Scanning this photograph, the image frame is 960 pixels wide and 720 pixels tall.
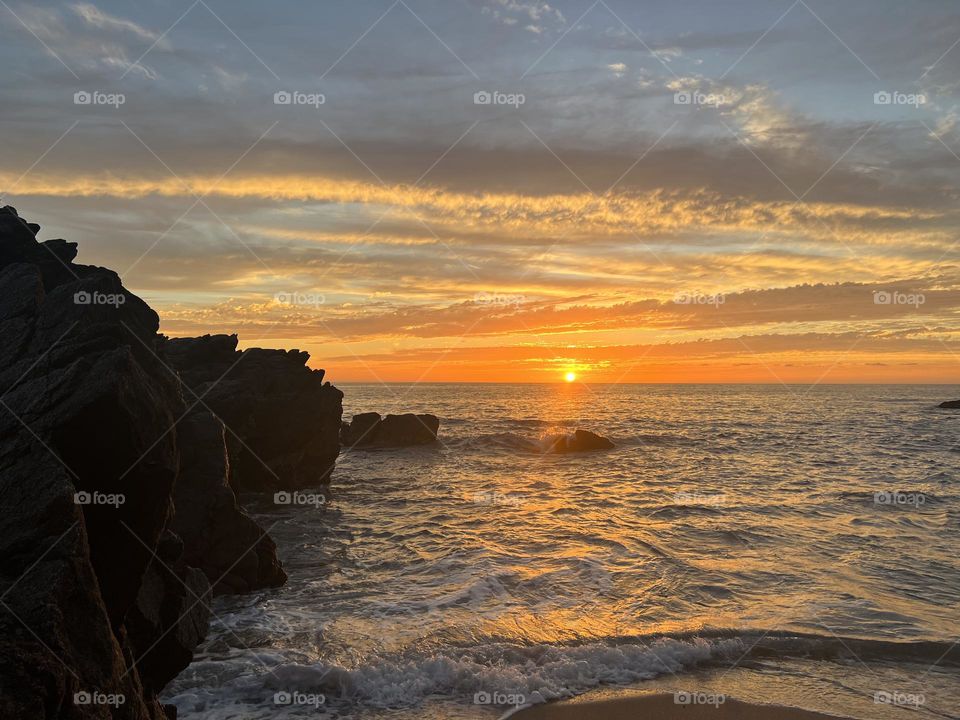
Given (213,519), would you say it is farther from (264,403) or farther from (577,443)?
(577,443)

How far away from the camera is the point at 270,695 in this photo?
10.9 m

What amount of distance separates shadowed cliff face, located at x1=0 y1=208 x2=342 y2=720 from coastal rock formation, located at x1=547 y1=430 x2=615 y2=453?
38.8m

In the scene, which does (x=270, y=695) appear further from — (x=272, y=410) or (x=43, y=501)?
(x=272, y=410)

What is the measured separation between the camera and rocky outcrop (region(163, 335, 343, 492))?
2786cm

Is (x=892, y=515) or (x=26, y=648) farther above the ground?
(x=26, y=648)

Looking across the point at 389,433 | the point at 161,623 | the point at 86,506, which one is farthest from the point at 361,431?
the point at 86,506

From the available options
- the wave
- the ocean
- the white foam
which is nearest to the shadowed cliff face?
the white foam

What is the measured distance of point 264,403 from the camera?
29.1 metres

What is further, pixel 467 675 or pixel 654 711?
pixel 467 675

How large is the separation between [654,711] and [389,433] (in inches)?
1810

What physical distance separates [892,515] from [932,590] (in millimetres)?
10047

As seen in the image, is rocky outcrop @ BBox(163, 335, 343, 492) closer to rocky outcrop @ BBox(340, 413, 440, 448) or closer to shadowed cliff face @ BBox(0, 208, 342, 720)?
shadowed cliff face @ BBox(0, 208, 342, 720)

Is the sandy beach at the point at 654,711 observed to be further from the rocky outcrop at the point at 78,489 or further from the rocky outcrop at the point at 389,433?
the rocky outcrop at the point at 389,433

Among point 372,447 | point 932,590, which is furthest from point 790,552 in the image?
point 372,447
